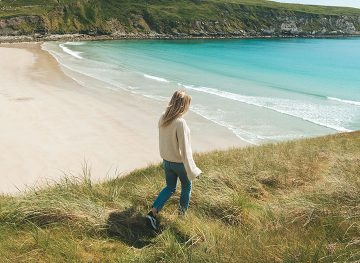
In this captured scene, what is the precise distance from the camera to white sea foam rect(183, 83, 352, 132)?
2892cm

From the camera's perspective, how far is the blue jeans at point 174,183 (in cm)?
645

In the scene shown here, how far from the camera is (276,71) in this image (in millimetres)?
58156

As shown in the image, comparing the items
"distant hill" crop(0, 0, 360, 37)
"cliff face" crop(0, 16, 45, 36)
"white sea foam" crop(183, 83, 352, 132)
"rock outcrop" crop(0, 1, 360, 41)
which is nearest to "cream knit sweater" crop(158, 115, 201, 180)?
"white sea foam" crop(183, 83, 352, 132)

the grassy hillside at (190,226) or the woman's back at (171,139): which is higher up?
the woman's back at (171,139)

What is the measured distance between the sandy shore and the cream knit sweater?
5005mm

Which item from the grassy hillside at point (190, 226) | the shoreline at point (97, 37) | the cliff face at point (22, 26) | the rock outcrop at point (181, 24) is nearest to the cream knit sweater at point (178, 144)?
the grassy hillside at point (190, 226)

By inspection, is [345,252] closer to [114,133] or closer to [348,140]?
[348,140]

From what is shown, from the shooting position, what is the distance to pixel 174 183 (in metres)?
6.67

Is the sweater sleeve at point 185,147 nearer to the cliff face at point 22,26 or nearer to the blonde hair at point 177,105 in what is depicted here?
the blonde hair at point 177,105

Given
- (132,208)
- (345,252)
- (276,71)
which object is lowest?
(276,71)

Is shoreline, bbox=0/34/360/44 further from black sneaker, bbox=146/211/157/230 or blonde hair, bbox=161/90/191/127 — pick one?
black sneaker, bbox=146/211/157/230

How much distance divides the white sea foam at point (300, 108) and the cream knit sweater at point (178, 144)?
76.0ft

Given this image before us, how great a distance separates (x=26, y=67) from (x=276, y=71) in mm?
34682

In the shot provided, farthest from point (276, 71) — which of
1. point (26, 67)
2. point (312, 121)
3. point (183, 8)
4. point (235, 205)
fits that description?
point (183, 8)
